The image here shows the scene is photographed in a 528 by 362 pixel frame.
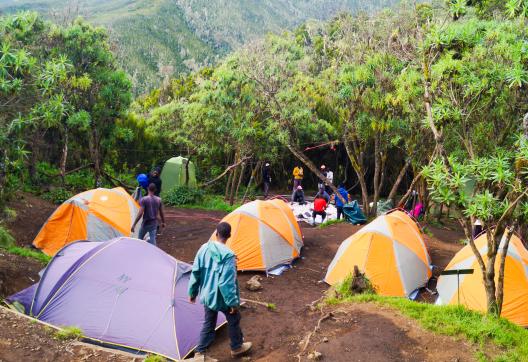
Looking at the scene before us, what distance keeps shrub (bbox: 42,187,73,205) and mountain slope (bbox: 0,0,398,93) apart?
4324cm

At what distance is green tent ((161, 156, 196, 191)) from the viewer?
18.9 m

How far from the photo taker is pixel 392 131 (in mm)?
14297

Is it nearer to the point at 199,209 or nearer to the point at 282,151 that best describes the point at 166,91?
the point at 282,151

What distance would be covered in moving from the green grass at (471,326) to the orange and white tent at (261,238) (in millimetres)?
3815

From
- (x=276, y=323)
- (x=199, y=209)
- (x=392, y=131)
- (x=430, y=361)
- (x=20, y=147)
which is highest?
(x=20, y=147)

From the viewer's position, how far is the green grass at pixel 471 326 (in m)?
5.43

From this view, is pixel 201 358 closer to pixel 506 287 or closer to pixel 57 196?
pixel 506 287

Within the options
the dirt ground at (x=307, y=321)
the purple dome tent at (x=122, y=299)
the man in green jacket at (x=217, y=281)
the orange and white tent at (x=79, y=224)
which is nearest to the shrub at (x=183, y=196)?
the dirt ground at (x=307, y=321)

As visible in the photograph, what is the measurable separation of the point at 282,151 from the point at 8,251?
14.1 metres

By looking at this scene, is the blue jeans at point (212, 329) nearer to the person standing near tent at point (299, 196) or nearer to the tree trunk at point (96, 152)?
the tree trunk at point (96, 152)

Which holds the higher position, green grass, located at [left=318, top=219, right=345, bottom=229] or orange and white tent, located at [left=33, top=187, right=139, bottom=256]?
orange and white tent, located at [left=33, top=187, right=139, bottom=256]

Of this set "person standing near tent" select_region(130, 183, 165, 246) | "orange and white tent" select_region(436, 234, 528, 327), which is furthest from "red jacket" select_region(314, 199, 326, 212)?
"person standing near tent" select_region(130, 183, 165, 246)

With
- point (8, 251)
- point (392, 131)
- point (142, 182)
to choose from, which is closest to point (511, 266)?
point (392, 131)

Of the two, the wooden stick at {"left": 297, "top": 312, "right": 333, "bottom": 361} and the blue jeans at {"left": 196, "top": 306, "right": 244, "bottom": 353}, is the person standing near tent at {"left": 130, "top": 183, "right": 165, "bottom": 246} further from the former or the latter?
the wooden stick at {"left": 297, "top": 312, "right": 333, "bottom": 361}
